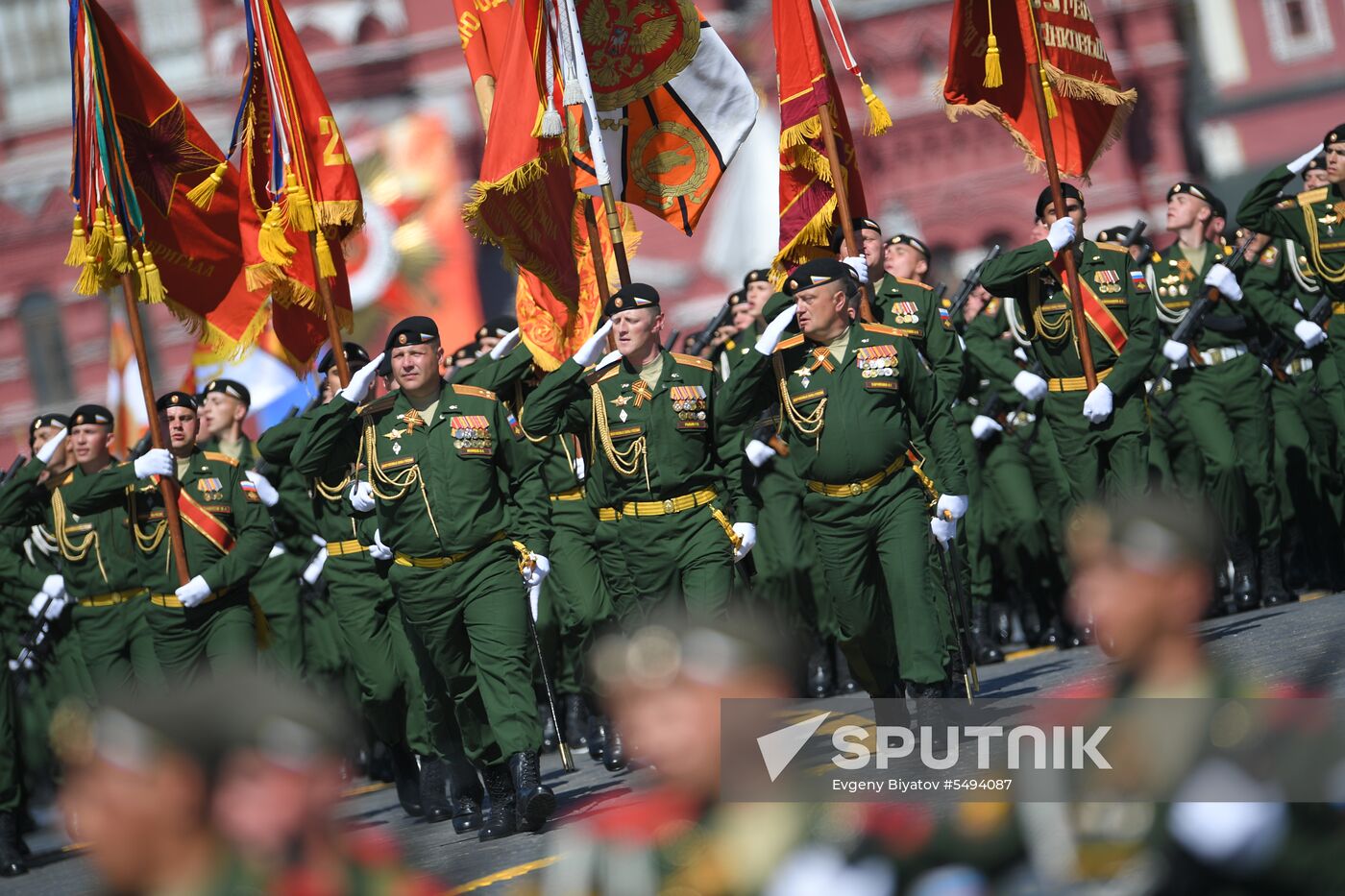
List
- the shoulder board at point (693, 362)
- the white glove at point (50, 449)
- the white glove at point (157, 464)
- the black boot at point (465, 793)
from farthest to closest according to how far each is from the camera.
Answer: the white glove at point (50, 449)
the white glove at point (157, 464)
the shoulder board at point (693, 362)
the black boot at point (465, 793)

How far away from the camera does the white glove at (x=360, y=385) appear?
29.2 feet

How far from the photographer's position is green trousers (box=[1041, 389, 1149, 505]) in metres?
10.2

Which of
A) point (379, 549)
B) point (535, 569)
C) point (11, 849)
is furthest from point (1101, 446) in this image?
point (11, 849)

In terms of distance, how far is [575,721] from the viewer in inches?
475

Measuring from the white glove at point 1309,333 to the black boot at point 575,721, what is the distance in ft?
15.2

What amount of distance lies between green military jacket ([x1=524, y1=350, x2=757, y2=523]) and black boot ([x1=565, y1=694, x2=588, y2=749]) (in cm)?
291

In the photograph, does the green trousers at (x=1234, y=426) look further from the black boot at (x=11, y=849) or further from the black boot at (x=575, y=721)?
the black boot at (x=11, y=849)

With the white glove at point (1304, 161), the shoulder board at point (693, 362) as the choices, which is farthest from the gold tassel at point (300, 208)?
the white glove at point (1304, 161)

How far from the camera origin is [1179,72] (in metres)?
34.7

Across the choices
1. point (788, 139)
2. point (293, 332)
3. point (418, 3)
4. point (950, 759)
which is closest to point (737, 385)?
point (788, 139)

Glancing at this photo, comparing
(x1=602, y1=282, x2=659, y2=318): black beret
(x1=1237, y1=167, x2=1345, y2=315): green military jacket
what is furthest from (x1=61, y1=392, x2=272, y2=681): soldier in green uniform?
(x1=1237, y1=167, x2=1345, y2=315): green military jacket

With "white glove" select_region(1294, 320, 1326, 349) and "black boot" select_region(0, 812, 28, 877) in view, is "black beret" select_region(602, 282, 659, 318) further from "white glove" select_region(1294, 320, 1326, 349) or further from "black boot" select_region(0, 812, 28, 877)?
"black boot" select_region(0, 812, 28, 877)

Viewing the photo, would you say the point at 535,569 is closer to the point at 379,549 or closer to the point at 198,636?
the point at 379,549

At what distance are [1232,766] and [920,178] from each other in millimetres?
31619
